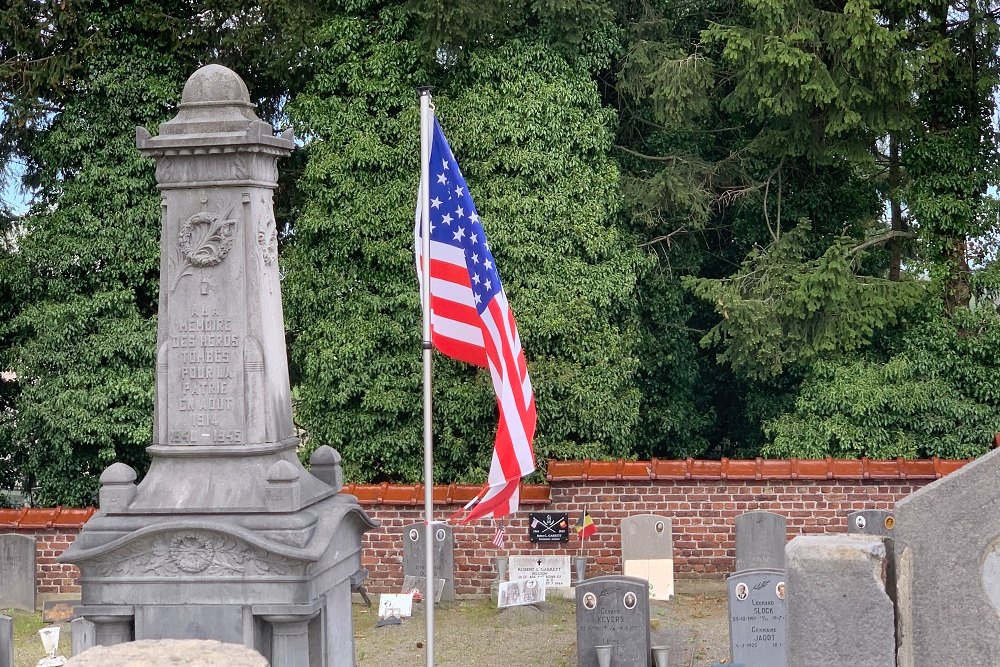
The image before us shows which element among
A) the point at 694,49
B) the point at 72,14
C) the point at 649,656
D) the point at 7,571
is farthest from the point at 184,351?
the point at 694,49

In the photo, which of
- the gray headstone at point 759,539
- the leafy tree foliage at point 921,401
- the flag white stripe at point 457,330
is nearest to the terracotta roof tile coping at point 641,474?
the gray headstone at point 759,539

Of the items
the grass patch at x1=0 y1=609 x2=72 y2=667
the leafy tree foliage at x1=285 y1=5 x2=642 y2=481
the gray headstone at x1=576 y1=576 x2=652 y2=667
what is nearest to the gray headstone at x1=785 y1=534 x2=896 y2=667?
the gray headstone at x1=576 y1=576 x2=652 y2=667

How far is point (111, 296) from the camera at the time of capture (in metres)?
19.0

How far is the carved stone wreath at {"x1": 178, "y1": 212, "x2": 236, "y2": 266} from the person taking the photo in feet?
28.5

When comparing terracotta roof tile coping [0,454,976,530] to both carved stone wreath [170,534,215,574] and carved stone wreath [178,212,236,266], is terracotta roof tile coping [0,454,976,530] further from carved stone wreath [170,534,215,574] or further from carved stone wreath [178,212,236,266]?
carved stone wreath [178,212,236,266]

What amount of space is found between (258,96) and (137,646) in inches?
573

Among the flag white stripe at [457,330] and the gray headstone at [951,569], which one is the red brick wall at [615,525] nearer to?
the flag white stripe at [457,330]

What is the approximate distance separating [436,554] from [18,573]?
4.85 m

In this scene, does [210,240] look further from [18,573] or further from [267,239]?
[18,573]

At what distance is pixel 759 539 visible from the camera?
15.0 m

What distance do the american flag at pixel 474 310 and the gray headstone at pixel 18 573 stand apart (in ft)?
26.6

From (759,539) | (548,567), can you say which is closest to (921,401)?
(759,539)

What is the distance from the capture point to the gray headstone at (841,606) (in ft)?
14.4

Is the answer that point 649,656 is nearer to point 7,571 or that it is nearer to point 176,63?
point 7,571
